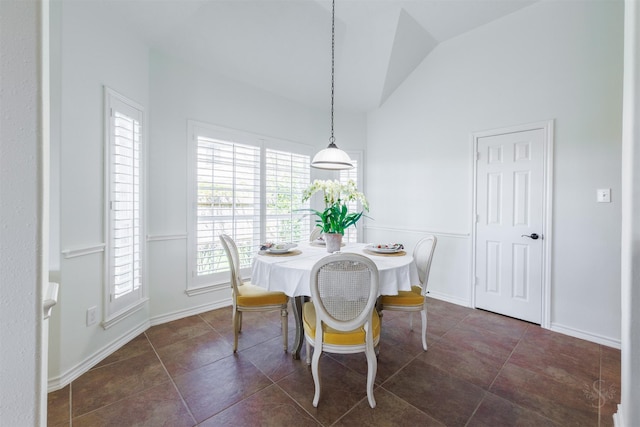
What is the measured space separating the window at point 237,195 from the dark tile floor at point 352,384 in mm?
890

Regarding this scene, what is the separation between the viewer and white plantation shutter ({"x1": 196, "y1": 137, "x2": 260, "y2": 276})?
10.2 ft

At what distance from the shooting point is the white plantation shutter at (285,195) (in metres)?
3.70

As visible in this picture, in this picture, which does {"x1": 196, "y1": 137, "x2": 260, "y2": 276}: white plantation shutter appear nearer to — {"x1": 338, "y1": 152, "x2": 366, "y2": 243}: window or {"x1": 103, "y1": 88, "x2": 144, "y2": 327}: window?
{"x1": 103, "y1": 88, "x2": 144, "y2": 327}: window

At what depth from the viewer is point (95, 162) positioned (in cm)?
212

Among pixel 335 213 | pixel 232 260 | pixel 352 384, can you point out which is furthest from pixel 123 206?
pixel 352 384

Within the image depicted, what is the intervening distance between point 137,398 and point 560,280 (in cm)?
391

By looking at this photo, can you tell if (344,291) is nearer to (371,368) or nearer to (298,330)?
(371,368)

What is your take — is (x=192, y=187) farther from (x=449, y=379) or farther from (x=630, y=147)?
(x=630, y=147)

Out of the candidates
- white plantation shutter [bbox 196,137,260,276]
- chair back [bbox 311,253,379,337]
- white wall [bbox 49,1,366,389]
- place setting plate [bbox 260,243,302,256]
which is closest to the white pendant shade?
place setting plate [bbox 260,243,302,256]

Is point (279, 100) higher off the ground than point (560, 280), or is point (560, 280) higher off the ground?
point (279, 100)

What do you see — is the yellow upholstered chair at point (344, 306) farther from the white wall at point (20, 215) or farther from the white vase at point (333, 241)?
the white wall at point (20, 215)

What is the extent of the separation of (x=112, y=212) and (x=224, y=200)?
118cm

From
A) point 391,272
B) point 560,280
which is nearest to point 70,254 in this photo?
point 391,272

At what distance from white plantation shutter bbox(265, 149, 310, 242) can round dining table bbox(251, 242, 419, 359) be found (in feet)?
4.87
